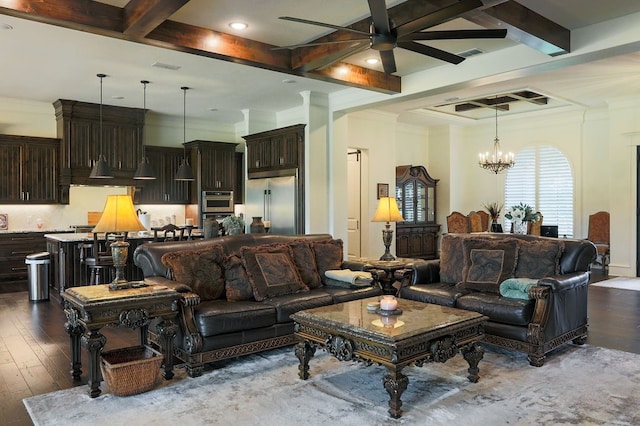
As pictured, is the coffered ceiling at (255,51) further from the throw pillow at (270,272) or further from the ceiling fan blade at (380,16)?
the throw pillow at (270,272)

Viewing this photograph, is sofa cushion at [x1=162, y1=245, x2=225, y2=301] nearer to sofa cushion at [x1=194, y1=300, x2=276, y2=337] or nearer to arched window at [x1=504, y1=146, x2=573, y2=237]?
sofa cushion at [x1=194, y1=300, x2=276, y2=337]

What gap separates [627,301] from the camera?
254 inches

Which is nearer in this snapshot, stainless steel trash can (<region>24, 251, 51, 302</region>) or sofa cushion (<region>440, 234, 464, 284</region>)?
sofa cushion (<region>440, 234, 464, 284</region>)

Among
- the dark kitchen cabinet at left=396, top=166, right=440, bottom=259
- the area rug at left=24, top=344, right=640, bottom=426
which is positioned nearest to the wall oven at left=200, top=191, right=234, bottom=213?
the dark kitchen cabinet at left=396, top=166, right=440, bottom=259

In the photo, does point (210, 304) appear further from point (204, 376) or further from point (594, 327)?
point (594, 327)

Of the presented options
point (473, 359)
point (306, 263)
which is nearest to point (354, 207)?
point (306, 263)

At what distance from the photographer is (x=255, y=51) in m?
5.59

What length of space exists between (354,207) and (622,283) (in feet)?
15.0

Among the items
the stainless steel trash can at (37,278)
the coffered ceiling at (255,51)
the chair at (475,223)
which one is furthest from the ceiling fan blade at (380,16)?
the chair at (475,223)

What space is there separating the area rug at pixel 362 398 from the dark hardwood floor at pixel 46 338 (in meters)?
0.20

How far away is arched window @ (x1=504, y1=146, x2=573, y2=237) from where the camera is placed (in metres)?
10.0

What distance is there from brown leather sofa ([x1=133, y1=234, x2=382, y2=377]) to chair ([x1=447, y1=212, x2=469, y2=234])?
5.70m

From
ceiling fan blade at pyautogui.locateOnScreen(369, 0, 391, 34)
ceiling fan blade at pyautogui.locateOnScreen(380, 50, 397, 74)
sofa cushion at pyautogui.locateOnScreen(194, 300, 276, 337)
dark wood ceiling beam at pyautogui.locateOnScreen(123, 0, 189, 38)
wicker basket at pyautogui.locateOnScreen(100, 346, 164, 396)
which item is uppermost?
dark wood ceiling beam at pyautogui.locateOnScreen(123, 0, 189, 38)

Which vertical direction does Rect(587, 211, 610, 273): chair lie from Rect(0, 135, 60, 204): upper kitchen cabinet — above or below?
below
